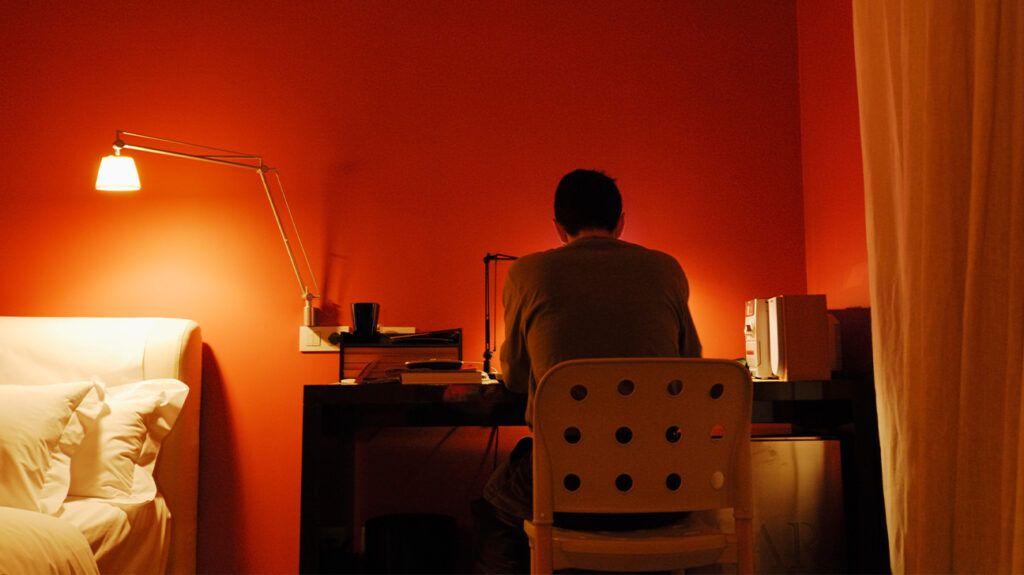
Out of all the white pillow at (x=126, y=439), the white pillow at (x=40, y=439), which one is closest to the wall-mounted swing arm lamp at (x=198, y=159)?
the white pillow at (x=126, y=439)

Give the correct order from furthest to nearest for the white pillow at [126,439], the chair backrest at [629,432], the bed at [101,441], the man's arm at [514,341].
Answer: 1. the white pillow at [126,439]
2. the bed at [101,441]
3. the man's arm at [514,341]
4. the chair backrest at [629,432]

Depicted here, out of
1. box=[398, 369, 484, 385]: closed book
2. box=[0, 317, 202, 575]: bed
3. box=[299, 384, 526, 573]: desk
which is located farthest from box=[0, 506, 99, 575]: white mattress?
box=[398, 369, 484, 385]: closed book

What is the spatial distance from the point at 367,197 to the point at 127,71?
100 centimetres

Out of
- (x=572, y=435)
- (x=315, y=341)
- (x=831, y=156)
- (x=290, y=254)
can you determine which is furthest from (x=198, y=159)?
(x=831, y=156)

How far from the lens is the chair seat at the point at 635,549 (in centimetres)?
151

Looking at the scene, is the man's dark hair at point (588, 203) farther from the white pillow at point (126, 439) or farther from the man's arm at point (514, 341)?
the white pillow at point (126, 439)

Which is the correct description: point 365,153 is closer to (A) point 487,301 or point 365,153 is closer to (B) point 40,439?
(A) point 487,301

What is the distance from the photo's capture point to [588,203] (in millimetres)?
1891

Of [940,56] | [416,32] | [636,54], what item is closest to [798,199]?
[636,54]

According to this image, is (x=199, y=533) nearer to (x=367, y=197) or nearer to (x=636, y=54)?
(x=367, y=197)

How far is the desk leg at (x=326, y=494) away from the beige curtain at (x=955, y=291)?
139 centimetres

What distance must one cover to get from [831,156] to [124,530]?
2457mm

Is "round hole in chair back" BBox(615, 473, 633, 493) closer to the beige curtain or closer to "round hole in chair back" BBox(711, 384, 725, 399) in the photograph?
"round hole in chair back" BBox(711, 384, 725, 399)

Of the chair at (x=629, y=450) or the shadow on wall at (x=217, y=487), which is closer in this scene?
the chair at (x=629, y=450)
